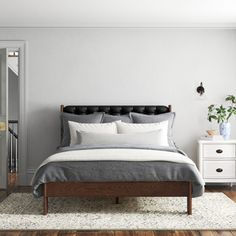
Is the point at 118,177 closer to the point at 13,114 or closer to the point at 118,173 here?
the point at 118,173

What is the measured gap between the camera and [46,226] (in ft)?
13.7

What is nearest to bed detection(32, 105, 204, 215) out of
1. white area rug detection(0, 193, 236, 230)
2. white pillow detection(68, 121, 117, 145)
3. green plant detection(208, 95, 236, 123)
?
white area rug detection(0, 193, 236, 230)

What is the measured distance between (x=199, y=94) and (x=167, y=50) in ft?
2.84

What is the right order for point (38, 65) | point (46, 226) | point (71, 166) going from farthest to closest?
point (38, 65) < point (71, 166) < point (46, 226)

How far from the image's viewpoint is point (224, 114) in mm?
6508

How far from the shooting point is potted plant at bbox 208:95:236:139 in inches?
254

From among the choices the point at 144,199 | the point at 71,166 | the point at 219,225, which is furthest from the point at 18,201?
the point at 219,225

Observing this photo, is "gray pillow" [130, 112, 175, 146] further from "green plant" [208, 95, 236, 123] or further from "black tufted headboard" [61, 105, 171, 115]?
"green plant" [208, 95, 236, 123]

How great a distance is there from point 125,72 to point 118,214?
2.72 meters

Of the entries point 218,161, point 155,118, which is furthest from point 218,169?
point 155,118

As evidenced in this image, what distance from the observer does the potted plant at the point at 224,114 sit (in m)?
6.45

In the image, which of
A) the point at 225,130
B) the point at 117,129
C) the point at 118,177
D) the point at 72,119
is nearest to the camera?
the point at 118,177

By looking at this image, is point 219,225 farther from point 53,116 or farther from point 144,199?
point 53,116

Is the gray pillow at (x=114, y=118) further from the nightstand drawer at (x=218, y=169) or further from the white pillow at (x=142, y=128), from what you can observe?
the nightstand drawer at (x=218, y=169)
